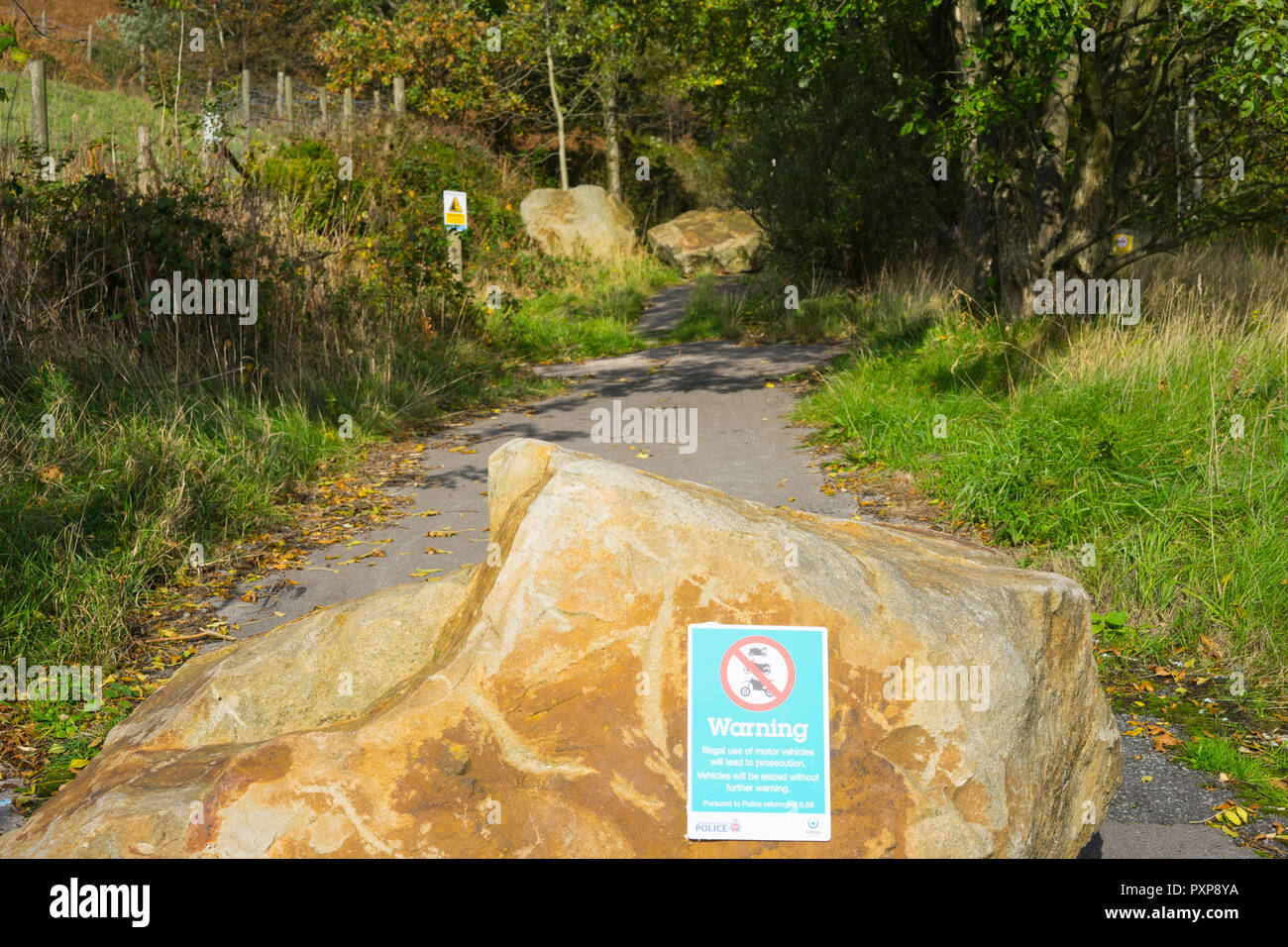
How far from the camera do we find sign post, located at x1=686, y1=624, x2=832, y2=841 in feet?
8.16

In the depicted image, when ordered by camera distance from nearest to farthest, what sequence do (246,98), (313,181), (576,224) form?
1. (313,181)
2. (246,98)
3. (576,224)

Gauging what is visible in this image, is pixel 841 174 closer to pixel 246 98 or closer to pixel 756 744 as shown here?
pixel 246 98

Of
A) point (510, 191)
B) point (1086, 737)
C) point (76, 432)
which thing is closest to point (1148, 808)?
point (1086, 737)

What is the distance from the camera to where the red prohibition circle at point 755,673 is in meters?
2.54

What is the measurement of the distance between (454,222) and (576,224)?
29.1 ft

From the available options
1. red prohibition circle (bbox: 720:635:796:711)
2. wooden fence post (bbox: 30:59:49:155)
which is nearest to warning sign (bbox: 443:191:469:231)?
wooden fence post (bbox: 30:59:49:155)

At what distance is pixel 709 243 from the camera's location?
21469 millimetres

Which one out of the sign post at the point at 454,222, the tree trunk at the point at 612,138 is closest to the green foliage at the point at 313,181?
the sign post at the point at 454,222

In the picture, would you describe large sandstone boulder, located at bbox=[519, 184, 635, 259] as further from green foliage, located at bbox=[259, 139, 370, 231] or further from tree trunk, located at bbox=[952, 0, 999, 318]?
tree trunk, located at bbox=[952, 0, 999, 318]

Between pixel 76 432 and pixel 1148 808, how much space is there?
6402mm

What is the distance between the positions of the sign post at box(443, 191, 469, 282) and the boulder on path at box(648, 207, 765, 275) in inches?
372

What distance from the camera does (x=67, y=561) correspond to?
5.37 metres

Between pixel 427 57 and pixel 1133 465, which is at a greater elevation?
pixel 427 57

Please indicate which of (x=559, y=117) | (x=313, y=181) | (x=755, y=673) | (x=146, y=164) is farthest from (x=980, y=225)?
(x=559, y=117)
